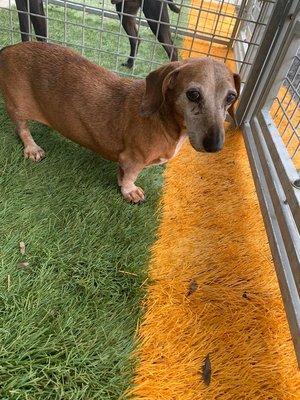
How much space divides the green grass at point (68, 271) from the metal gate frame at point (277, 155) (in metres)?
0.59

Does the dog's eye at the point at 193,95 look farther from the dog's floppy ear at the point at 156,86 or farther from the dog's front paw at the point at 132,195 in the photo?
the dog's front paw at the point at 132,195

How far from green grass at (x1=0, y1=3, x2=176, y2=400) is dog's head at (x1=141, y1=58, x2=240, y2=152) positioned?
57cm

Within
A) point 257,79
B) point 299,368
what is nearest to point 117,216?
point 299,368

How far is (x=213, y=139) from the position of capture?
1.34m

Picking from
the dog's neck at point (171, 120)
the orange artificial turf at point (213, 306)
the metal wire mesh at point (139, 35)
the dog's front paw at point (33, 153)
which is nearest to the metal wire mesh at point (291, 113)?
the metal wire mesh at point (139, 35)

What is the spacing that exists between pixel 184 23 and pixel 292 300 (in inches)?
143

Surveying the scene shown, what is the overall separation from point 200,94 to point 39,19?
165cm

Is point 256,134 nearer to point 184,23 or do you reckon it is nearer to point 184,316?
point 184,316

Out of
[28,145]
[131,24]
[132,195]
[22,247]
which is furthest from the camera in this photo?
[131,24]

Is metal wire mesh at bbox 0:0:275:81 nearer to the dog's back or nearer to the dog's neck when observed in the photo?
the dog's back

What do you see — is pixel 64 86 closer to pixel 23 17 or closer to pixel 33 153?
pixel 33 153

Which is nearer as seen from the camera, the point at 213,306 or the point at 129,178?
the point at 213,306

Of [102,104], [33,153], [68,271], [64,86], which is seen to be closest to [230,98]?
[102,104]

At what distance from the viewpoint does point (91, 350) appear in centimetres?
118
